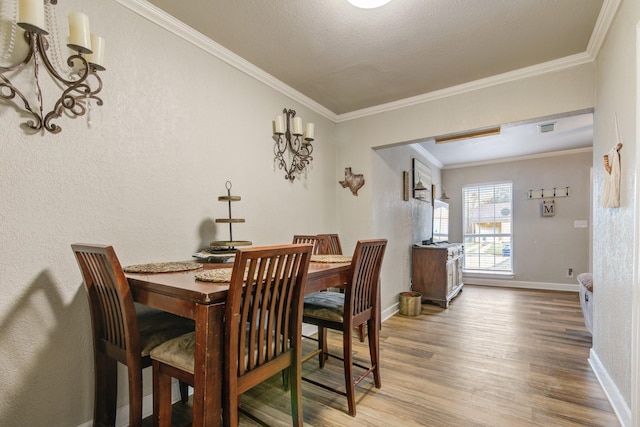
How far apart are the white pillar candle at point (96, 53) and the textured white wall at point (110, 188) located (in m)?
0.13

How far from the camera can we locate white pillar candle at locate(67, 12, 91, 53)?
4.60 ft

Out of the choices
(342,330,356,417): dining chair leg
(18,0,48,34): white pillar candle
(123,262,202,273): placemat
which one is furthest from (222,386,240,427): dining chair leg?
(18,0,48,34): white pillar candle

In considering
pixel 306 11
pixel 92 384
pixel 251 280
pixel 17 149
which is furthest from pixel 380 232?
pixel 17 149

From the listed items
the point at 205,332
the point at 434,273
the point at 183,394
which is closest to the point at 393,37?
the point at 205,332

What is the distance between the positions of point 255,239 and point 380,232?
1.62 metres

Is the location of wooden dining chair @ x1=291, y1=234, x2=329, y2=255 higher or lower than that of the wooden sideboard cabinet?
higher

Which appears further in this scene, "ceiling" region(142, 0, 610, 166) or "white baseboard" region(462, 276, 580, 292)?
"white baseboard" region(462, 276, 580, 292)

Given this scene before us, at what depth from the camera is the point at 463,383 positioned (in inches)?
83.7

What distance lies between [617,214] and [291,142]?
2.49 meters

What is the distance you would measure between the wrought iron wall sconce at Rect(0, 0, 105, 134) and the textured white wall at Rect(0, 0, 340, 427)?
51mm

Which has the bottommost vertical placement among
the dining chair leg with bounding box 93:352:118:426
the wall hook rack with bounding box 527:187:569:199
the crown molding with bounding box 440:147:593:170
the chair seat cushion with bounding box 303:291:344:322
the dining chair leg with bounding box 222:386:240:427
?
the dining chair leg with bounding box 93:352:118:426

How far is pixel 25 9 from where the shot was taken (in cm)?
126

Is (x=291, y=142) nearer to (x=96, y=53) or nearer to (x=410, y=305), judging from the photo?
(x=96, y=53)

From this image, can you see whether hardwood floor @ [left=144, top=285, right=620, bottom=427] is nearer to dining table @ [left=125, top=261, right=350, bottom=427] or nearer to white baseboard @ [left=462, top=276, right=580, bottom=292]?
dining table @ [left=125, top=261, right=350, bottom=427]
